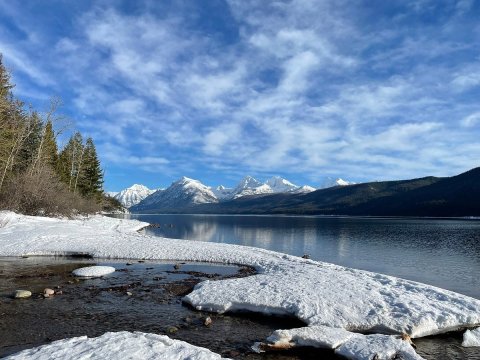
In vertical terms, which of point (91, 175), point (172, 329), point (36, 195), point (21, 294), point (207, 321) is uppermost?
point (91, 175)

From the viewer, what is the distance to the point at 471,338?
Result: 13.8m

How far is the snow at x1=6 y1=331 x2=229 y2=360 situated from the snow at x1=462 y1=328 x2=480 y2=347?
9294mm

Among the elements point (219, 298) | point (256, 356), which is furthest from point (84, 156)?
point (256, 356)

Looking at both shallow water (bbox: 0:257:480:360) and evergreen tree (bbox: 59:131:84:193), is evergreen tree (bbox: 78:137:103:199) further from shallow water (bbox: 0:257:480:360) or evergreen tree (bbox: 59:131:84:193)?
shallow water (bbox: 0:257:480:360)

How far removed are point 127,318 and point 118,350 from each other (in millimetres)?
5126

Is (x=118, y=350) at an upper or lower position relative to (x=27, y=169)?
lower

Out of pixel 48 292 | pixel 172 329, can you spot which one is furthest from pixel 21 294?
pixel 172 329

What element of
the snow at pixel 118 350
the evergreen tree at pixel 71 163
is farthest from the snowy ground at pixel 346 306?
the evergreen tree at pixel 71 163

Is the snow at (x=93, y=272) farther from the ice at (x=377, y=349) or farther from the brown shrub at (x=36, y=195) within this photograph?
the brown shrub at (x=36, y=195)

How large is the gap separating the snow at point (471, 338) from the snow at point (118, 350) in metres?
9.29

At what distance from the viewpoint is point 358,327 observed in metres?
14.9

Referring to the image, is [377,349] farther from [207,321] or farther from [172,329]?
[172,329]

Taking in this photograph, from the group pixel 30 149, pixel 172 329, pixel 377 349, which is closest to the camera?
pixel 377 349

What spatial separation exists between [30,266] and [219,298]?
Result: 1731 centimetres
